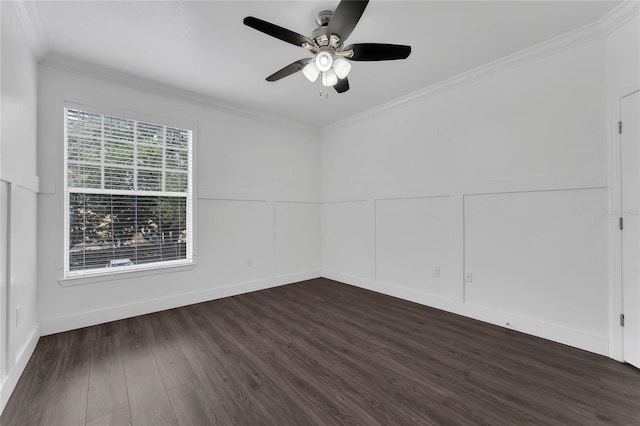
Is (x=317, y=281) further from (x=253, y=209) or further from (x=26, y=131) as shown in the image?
(x=26, y=131)

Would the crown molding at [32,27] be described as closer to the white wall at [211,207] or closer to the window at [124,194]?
the white wall at [211,207]

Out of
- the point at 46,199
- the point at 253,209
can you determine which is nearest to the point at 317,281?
the point at 253,209

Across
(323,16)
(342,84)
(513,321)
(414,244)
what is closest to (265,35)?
(323,16)

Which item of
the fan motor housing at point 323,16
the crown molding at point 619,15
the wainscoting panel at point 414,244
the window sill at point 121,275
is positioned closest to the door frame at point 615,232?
the crown molding at point 619,15

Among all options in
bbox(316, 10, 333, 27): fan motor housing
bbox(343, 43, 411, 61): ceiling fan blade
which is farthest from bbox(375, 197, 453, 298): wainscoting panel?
bbox(316, 10, 333, 27): fan motor housing

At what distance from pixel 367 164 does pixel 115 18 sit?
3241 millimetres

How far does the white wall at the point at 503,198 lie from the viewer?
7.70 feet

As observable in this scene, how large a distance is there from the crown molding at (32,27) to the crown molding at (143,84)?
0.15 metres

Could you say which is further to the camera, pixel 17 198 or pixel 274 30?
pixel 17 198

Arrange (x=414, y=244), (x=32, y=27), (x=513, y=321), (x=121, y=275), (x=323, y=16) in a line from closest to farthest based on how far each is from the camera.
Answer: (x=323, y=16) < (x=32, y=27) < (x=513, y=321) < (x=121, y=275) < (x=414, y=244)

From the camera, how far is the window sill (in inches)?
108

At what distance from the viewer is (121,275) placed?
301 centimetres

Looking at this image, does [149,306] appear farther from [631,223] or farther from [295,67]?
[631,223]

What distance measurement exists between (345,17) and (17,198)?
2651mm
